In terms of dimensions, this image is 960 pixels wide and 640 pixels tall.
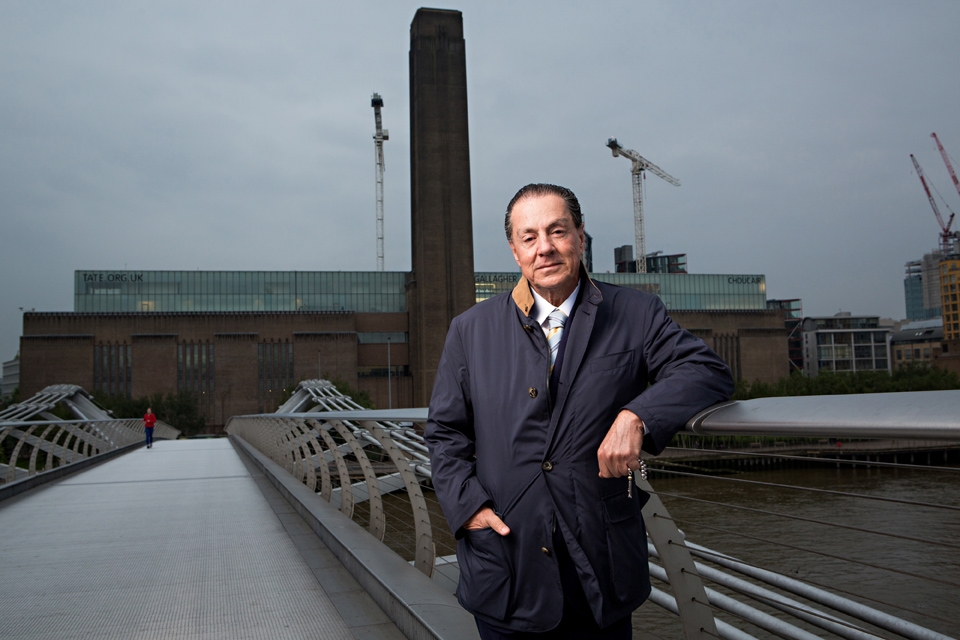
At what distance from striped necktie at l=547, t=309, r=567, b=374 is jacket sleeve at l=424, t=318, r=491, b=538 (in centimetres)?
22

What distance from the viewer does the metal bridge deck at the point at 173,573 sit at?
134 inches

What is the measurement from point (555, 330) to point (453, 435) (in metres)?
0.33

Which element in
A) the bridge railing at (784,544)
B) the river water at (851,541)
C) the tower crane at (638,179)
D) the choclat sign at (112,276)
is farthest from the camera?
the tower crane at (638,179)

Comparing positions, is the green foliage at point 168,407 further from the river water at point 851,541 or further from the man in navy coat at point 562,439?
the man in navy coat at point 562,439

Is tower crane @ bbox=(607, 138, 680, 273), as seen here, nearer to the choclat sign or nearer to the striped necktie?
the choclat sign

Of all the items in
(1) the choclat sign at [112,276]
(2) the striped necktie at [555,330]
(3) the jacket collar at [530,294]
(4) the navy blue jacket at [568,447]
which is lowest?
(4) the navy blue jacket at [568,447]

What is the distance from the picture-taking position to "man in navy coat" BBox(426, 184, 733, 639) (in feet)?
5.10

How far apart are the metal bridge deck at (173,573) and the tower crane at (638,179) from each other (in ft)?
320

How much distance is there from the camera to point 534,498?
5.24 ft

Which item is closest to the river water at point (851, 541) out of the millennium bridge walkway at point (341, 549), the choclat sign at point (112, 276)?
the millennium bridge walkway at point (341, 549)

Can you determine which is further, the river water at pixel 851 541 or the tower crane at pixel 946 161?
the tower crane at pixel 946 161

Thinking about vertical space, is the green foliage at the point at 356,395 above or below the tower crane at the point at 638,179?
below

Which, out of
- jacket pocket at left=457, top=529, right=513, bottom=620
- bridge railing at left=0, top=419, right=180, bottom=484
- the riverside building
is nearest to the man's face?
jacket pocket at left=457, top=529, right=513, bottom=620

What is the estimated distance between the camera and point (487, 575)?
164 cm
